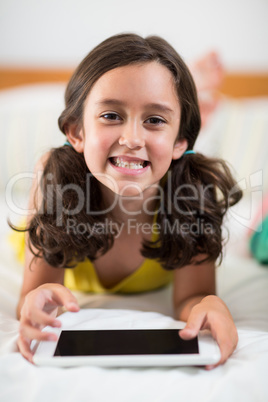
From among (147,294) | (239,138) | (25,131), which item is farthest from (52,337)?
(239,138)

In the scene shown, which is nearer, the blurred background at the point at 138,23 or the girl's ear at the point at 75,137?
the girl's ear at the point at 75,137

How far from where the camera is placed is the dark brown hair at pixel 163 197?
0.75 meters

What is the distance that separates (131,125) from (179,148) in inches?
7.0

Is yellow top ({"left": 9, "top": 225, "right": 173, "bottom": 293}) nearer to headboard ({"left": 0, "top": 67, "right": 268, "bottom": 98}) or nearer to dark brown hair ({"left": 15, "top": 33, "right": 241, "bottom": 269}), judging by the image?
dark brown hair ({"left": 15, "top": 33, "right": 241, "bottom": 269})

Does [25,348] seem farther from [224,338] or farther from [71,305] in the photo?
[224,338]

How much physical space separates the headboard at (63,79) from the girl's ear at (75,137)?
4.03 feet

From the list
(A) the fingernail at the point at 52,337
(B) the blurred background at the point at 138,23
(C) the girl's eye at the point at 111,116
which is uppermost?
(B) the blurred background at the point at 138,23

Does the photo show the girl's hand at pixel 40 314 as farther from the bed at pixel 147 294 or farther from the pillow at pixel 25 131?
the pillow at pixel 25 131

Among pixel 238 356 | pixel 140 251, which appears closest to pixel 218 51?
pixel 140 251

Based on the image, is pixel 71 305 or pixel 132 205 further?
pixel 132 205

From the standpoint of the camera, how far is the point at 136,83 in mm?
691

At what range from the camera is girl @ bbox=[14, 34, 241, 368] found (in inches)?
27.4

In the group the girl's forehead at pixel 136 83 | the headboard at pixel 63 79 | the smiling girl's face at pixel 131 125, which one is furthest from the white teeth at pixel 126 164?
the headboard at pixel 63 79

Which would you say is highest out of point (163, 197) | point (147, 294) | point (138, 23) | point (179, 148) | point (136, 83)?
point (138, 23)
